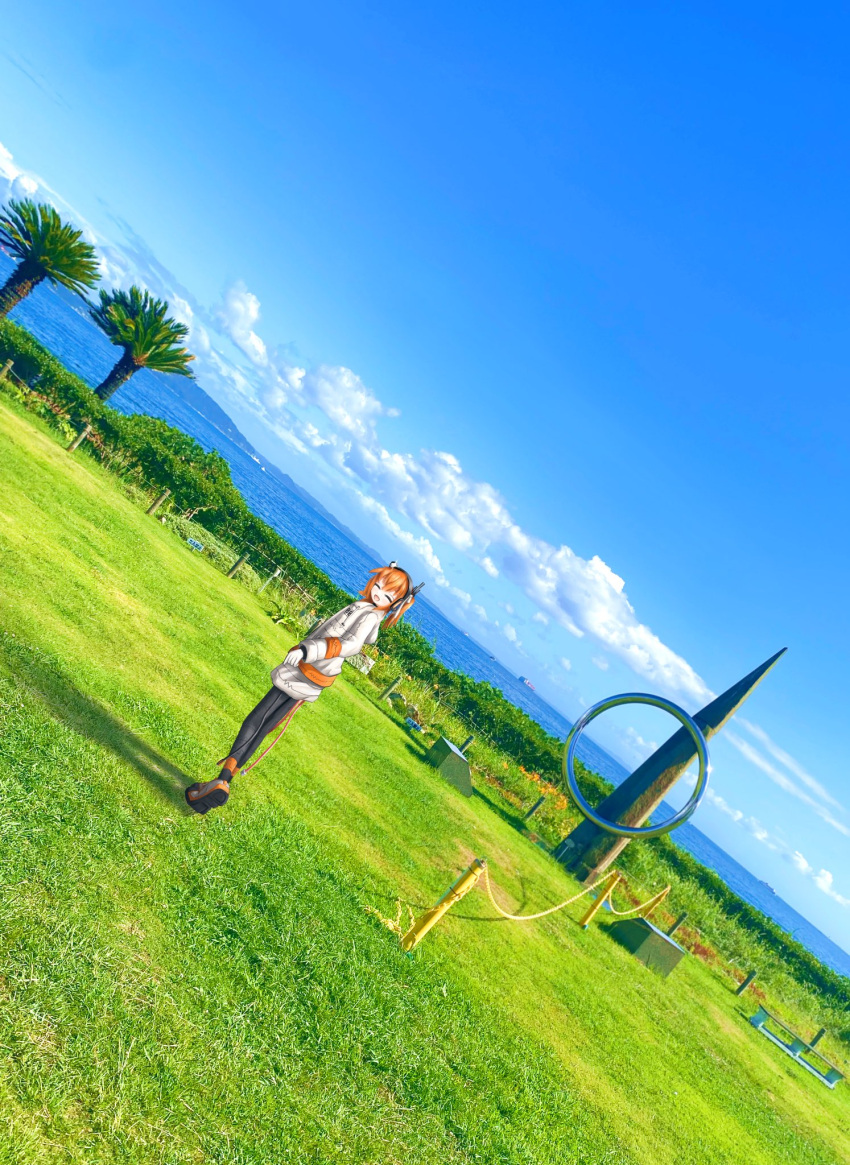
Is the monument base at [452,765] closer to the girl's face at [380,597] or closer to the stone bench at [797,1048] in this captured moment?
the stone bench at [797,1048]

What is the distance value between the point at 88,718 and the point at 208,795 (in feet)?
5.24

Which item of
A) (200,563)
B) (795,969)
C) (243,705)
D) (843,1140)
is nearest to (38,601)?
(243,705)

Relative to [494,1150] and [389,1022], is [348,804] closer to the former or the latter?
[389,1022]

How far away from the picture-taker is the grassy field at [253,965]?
3443 mm

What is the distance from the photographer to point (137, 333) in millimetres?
25797

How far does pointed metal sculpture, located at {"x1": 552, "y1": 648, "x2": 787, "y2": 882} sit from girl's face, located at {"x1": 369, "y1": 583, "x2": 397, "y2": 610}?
12.2 meters

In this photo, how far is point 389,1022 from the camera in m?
5.27

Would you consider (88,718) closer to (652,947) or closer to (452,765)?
(452,765)

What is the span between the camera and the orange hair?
6352 mm

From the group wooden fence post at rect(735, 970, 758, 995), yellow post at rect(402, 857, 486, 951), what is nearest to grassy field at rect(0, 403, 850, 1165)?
yellow post at rect(402, 857, 486, 951)

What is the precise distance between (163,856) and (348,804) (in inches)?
172

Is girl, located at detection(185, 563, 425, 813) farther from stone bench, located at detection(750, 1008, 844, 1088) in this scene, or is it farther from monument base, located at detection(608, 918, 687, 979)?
stone bench, located at detection(750, 1008, 844, 1088)

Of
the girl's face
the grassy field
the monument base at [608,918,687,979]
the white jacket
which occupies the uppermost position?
the girl's face

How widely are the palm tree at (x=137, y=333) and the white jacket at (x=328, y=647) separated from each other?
76.8ft
